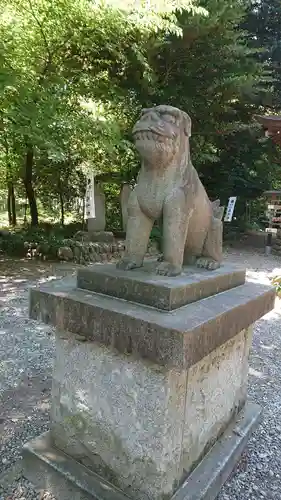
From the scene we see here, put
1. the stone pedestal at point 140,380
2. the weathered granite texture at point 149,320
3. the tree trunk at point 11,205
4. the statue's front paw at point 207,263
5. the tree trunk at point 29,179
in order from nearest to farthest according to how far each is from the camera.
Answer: the weathered granite texture at point 149,320 < the stone pedestal at point 140,380 < the statue's front paw at point 207,263 < the tree trunk at point 29,179 < the tree trunk at point 11,205

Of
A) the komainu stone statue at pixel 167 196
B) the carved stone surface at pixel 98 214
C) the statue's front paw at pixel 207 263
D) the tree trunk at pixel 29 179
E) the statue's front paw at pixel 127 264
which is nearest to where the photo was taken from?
the komainu stone statue at pixel 167 196

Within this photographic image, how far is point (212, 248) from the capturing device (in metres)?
→ 1.84

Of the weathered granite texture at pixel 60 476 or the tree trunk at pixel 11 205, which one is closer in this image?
the weathered granite texture at pixel 60 476

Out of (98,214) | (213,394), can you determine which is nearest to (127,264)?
(213,394)

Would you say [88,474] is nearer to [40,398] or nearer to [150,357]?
[150,357]

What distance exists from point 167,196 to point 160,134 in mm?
255

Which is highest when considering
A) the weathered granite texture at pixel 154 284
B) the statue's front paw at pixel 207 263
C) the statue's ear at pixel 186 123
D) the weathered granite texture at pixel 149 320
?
the statue's ear at pixel 186 123

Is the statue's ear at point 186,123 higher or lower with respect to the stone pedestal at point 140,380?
higher

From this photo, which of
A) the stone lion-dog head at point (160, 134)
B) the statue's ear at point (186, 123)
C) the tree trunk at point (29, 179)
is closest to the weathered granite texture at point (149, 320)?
the stone lion-dog head at point (160, 134)

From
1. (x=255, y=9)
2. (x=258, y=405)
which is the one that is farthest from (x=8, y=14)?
(x=255, y=9)

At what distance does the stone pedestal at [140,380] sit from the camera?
134cm

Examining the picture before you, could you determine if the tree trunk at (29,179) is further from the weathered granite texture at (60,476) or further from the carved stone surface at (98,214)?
the weathered granite texture at (60,476)

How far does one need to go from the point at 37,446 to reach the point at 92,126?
4856mm

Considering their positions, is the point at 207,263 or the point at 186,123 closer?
the point at 186,123
